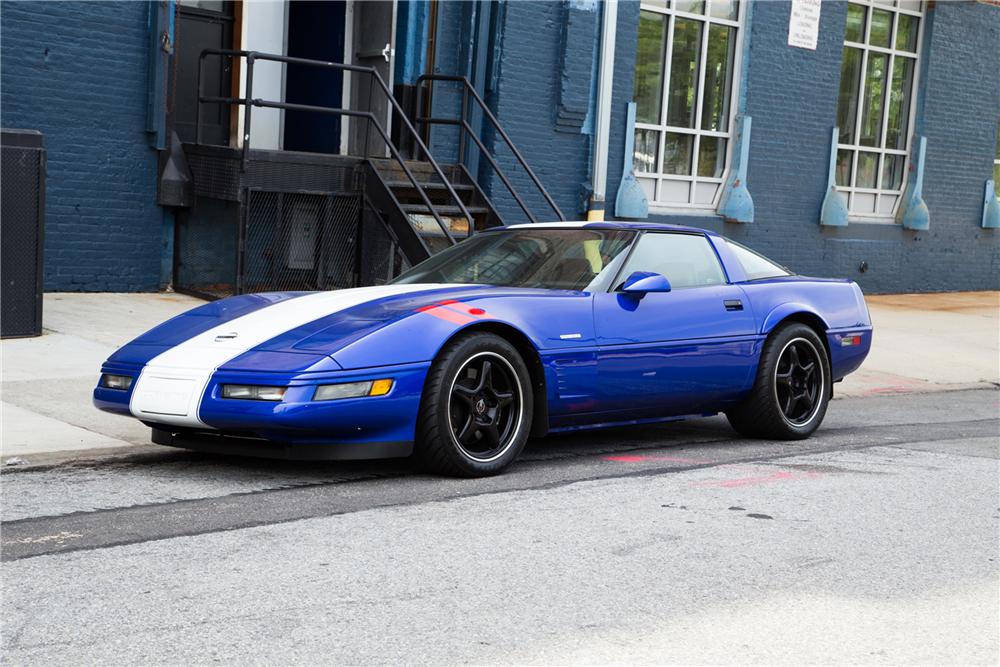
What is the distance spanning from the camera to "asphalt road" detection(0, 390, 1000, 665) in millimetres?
3771

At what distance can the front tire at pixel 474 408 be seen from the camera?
5855mm

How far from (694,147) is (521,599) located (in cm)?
1419

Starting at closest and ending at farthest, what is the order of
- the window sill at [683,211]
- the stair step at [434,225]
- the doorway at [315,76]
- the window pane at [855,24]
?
the stair step at [434,225] → the doorway at [315,76] → the window sill at [683,211] → the window pane at [855,24]

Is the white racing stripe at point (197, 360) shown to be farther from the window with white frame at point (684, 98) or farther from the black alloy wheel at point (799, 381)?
the window with white frame at point (684, 98)

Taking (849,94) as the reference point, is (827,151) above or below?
below

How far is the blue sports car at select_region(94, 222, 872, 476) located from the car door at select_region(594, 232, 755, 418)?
0.01 meters

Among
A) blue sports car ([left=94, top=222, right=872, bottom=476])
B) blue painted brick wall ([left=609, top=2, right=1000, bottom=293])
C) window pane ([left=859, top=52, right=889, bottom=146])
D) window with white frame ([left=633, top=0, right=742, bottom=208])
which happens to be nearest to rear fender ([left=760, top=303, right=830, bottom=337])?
blue sports car ([left=94, top=222, right=872, bottom=476])

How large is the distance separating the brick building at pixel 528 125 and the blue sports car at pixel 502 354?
561 centimetres

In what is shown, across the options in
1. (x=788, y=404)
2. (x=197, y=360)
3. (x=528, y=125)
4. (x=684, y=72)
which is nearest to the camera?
(x=197, y=360)

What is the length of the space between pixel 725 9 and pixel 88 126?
29.4 ft

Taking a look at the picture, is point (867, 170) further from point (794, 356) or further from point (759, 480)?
point (759, 480)

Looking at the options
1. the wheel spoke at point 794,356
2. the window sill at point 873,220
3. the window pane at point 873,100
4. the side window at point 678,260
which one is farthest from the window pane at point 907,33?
the side window at point 678,260

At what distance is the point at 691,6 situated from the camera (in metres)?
17.3

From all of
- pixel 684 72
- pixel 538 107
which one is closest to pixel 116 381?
pixel 538 107
